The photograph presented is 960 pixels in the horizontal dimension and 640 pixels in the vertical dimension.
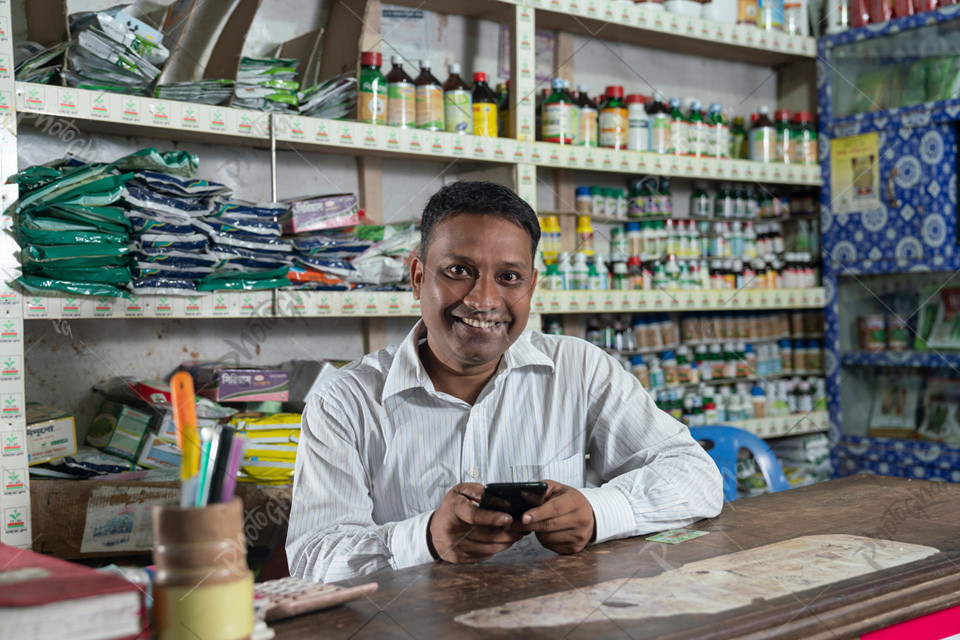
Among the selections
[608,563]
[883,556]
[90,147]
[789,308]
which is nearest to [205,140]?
[90,147]

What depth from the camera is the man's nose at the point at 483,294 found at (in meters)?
1.60

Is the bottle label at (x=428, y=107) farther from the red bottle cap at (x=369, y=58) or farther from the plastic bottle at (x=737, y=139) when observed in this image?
the plastic bottle at (x=737, y=139)

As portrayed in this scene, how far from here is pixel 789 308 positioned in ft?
13.2

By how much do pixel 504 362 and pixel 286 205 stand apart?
1210 mm

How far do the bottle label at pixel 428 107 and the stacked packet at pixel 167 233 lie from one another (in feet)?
2.52

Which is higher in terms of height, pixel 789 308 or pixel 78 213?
pixel 78 213

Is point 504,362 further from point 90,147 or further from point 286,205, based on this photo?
point 90,147

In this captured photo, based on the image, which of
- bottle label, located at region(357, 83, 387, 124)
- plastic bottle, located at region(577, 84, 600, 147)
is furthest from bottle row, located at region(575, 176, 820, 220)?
bottle label, located at region(357, 83, 387, 124)

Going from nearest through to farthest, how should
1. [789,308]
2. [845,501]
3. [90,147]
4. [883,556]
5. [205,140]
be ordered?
[883,556]
[845,501]
[90,147]
[205,140]
[789,308]

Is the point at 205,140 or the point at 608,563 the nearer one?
the point at 608,563

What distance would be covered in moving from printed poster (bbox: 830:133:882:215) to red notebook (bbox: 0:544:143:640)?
3713mm

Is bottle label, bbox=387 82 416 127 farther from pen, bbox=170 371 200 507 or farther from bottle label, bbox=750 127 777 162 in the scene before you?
pen, bbox=170 371 200 507

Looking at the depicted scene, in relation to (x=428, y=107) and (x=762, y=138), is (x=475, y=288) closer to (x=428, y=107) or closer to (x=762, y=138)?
(x=428, y=107)

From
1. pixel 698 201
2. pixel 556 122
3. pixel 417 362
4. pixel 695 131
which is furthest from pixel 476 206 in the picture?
pixel 698 201
